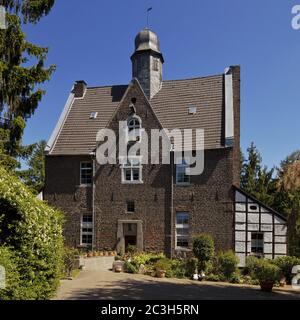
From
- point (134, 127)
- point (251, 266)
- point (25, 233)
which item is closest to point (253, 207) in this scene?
point (251, 266)

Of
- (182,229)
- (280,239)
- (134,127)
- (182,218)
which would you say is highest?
(134,127)

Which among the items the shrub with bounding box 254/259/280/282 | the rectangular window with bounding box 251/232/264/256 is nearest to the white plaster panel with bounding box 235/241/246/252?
the rectangular window with bounding box 251/232/264/256

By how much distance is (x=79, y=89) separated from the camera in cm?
3042

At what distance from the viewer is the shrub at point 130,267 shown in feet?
68.7

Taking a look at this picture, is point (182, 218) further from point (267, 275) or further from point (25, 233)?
point (25, 233)

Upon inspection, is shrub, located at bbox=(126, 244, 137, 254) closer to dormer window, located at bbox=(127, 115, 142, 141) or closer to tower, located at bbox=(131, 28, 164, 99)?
dormer window, located at bbox=(127, 115, 142, 141)

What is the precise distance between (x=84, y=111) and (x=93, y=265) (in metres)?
12.4

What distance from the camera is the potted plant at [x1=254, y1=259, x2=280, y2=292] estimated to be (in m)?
16.7

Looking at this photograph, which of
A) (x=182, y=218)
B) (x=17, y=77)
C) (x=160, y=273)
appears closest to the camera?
(x=17, y=77)

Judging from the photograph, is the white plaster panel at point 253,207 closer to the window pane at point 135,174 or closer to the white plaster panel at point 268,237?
the white plaster panel at point 268,237

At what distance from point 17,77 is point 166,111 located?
13512 mm

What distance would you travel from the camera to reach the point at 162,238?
24062 mm

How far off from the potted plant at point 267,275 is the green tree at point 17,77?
1193cm
